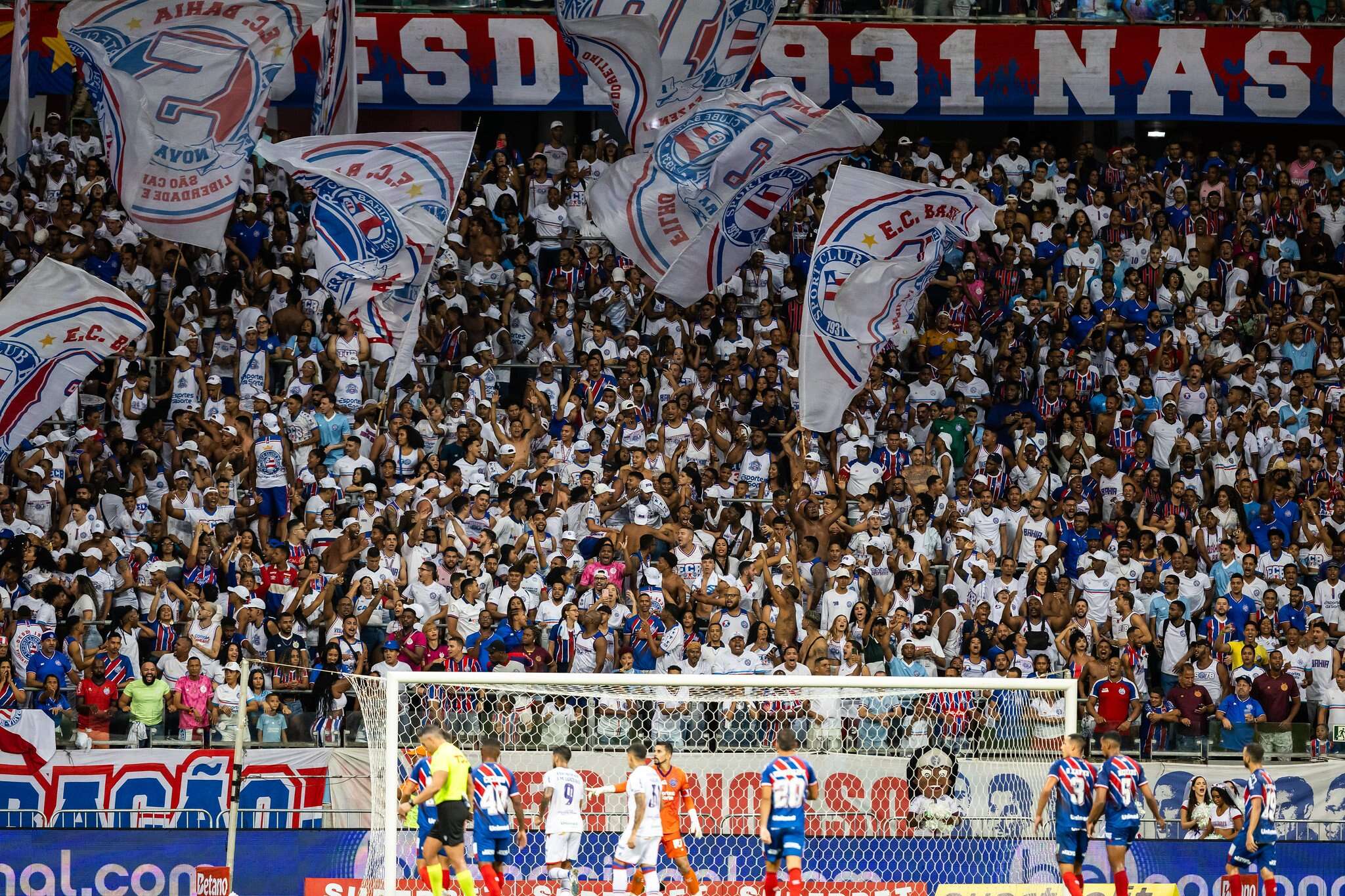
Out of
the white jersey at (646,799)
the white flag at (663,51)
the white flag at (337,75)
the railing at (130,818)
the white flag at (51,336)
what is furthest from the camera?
the white flag at (337,75)

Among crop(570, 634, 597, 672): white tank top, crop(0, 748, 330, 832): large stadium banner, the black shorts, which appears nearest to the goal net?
crop(0, 748, 330, 832): large stadium banner

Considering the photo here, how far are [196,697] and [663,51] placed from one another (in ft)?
28.5

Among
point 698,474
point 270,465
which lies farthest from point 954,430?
point 270,465

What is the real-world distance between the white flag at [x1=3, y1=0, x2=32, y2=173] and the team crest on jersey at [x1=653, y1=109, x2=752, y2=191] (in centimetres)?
657

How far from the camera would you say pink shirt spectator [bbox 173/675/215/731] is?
18.0 m

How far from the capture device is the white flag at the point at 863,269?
19656 millimetres

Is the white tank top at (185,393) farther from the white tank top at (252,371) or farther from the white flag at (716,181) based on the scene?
the white flag at (716,181)

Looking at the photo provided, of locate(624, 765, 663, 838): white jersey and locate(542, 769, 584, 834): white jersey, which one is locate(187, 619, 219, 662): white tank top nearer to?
locate(542, 769, 584, 834): white jersey

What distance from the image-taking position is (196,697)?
60.2ft

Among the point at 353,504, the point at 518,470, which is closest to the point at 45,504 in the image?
the point at 353,504

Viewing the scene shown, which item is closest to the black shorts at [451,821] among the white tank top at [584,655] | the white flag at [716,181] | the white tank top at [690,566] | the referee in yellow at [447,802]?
the referee in yellow at [447,802]

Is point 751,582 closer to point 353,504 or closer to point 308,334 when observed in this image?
point 353,504

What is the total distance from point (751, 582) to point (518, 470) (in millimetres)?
3013

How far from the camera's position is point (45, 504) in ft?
67.7
